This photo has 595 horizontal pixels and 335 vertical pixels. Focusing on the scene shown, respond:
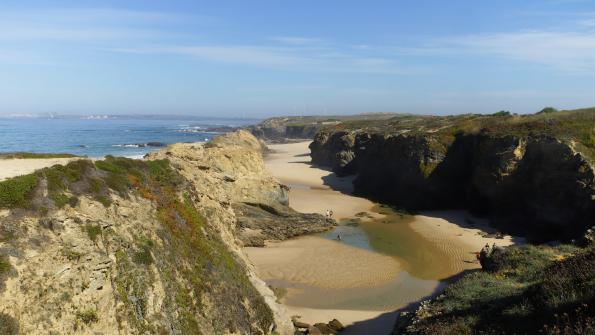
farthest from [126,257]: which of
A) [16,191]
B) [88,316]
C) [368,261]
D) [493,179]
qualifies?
[493,179]

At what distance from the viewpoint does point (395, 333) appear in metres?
15.0

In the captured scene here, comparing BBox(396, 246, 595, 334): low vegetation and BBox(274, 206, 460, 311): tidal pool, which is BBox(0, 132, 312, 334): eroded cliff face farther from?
BBox(396, 246, 595, 334): low vegetation

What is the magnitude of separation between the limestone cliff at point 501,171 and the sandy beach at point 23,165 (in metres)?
31.0

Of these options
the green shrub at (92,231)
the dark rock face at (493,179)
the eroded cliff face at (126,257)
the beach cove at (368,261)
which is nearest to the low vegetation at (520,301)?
the beach cove at (368,261)

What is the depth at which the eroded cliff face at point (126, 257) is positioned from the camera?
10.6 metres

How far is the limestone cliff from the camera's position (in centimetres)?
3106

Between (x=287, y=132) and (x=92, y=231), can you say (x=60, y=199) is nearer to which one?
(x=92, y=231)

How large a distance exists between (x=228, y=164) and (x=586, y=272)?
2728cm

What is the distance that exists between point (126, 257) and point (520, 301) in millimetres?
11561

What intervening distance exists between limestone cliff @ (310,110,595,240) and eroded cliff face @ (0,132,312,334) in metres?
24.0

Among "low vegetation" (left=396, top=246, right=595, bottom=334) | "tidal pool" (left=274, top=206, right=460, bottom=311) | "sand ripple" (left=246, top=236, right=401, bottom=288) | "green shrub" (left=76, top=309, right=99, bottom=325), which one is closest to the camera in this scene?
"low vegetation" (left=396, top=246, right=595, bottom=334)

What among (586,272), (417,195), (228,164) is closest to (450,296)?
(586,272)

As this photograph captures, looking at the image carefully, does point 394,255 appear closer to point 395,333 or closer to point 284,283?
point 284,283

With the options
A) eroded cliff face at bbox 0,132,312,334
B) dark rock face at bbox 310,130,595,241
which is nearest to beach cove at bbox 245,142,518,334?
dark rock face at bbox 310,130,595,241
